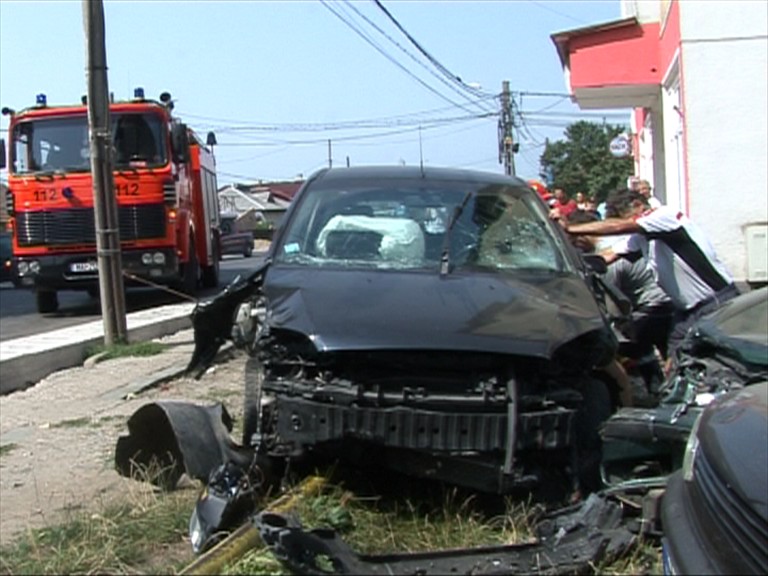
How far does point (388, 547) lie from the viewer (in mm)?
4711

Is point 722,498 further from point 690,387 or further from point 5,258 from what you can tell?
point 5,258

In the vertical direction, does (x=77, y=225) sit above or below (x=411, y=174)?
below

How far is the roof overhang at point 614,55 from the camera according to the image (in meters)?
Result: 20.0

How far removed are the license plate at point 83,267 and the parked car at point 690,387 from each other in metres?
12.4

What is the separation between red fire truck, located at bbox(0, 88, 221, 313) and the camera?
1705 centimetres

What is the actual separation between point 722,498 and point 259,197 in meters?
102

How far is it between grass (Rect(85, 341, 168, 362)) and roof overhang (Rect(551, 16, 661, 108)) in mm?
10957

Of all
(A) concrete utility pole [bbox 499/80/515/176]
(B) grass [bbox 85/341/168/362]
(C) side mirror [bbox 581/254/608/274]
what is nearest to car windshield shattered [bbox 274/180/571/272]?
(C) side mirror [bbox 581/254/608/274]

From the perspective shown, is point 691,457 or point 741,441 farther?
point 691,457

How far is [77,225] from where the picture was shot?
17.3m

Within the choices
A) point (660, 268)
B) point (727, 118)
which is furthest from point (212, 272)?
point (660, 268)

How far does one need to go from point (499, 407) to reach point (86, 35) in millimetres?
8230

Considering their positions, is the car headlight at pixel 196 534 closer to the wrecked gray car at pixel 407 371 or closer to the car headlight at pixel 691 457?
the wrecked gray car at pixel 407 371

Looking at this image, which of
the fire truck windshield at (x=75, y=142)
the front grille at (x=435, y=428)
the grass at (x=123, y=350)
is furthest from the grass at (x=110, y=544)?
the fire truck windshield at (x=75, y=142)
